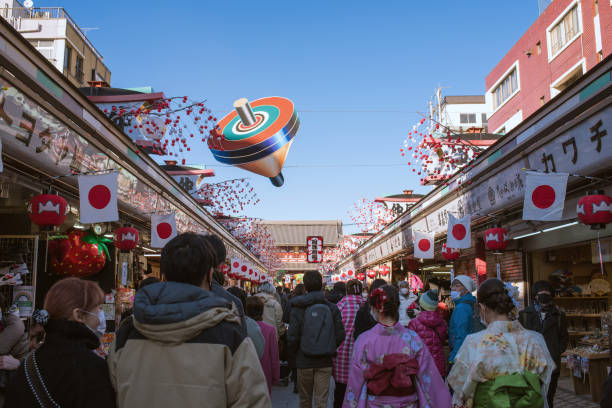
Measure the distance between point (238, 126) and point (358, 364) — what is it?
13.5m

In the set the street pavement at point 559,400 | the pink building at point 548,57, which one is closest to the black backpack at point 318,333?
the street pavement at point 559,400

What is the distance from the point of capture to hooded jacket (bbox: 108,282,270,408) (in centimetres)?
233

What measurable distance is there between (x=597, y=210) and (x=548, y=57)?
65.9 feet

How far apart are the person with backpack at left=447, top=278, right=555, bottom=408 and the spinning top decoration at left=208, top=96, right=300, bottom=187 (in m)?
12.1

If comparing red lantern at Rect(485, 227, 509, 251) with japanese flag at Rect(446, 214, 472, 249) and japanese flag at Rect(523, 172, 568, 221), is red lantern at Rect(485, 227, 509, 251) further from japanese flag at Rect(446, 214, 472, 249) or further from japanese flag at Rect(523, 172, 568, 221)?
japanese flag at Rect(523, 172, 568, 221)

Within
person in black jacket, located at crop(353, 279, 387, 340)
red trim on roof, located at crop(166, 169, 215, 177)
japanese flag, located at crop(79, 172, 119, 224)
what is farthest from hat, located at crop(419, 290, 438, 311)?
red trim on roof, located at crop(166, 169, 215, 177)

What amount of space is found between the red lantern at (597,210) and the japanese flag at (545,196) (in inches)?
13.7

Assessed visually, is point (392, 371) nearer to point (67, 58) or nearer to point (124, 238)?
point (124, 238)

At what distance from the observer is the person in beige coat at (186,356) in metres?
2.33

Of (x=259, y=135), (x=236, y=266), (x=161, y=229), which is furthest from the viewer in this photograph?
(x=236, y=266)

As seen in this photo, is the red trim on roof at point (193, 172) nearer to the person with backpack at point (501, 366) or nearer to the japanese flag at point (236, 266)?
the japanese flag at point (236, 266)

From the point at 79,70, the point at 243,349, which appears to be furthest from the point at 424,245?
the point at 79,70

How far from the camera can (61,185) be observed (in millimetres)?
7363

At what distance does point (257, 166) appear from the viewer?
1669 cm
